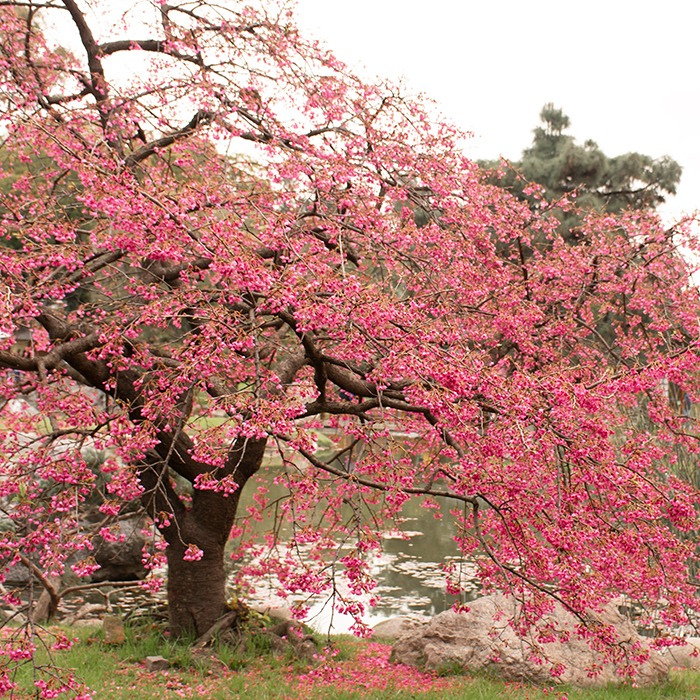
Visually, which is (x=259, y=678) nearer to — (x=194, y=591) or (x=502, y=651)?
(x=194, y=591)

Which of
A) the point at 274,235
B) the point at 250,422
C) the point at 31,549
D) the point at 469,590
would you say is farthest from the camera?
the point at 469,590

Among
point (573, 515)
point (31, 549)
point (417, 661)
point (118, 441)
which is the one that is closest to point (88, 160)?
point (118, 441)

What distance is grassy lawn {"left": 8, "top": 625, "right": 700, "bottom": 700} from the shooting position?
6.52 meters

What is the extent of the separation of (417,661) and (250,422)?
507 centimetres

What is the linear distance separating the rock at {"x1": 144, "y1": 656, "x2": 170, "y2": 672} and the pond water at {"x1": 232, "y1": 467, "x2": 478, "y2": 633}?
2900 mm

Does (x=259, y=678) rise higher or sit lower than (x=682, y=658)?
higher

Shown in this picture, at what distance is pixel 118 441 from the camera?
5152 mm

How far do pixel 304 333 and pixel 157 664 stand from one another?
12.3ft

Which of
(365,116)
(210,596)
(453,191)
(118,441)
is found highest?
(365,116)

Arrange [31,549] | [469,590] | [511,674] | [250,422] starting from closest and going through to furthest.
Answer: [250,422] → [31,549] → [511,674] → [469,590]

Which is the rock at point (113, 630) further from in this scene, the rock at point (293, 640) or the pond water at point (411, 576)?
the pond water at point (411, 576)

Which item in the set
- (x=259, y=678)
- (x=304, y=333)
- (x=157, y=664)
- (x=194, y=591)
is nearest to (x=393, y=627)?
(x=194, y=591)

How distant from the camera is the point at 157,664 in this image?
7.20 m

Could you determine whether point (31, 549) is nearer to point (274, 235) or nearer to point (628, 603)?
point (274, 235)
